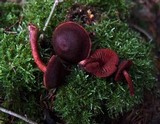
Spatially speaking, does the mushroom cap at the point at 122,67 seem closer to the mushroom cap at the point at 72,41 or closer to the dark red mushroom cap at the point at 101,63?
the dark red mushroom cap at the point at 101,63

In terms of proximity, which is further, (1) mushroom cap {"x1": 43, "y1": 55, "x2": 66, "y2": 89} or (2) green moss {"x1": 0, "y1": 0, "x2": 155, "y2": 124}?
(2) green moss {"x1": 0, "y1": 0, "x2": 155, "y2": 124}

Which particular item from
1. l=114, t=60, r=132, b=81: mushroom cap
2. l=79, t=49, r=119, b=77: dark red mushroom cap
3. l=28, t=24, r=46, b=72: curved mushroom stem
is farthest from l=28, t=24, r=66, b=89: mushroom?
l=114, t=60, r=132, b=81: mushroom cap

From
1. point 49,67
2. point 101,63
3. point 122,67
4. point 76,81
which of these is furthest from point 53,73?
point 122,67

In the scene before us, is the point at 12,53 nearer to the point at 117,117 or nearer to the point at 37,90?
the point at 37,90

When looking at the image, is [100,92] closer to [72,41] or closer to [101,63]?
[101,63]

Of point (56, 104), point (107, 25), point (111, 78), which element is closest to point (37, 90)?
point (56, 104)

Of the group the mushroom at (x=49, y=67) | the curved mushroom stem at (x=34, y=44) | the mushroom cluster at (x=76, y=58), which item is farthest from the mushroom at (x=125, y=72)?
the curved mushroom stem at (x=34, y=44)

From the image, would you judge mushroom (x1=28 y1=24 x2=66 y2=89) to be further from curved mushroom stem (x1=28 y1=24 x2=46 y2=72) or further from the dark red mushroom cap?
the dark red mushroom cap
